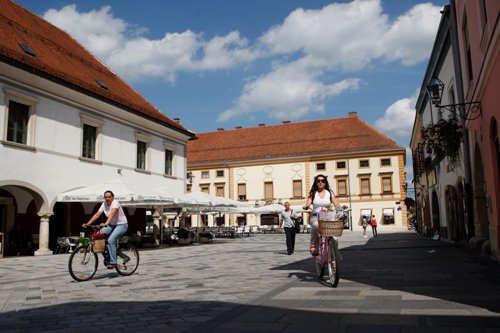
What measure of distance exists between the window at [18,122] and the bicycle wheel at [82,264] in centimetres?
989

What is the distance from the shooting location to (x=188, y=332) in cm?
464

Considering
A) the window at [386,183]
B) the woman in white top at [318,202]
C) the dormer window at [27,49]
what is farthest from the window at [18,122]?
the window at [386,183]

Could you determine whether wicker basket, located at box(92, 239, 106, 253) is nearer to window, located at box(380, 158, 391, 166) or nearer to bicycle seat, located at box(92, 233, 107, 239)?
bicycle seat, located at box(92, 233, 107, 239)

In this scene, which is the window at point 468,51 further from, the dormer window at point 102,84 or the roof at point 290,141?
the roof at point 290,141

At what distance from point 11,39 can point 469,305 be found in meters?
18.1

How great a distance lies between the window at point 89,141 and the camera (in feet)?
68.9

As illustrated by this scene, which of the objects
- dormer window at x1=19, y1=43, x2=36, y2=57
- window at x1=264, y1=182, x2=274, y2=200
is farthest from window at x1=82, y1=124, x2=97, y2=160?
window at x1=264, y1=182, x2=274, y2=200

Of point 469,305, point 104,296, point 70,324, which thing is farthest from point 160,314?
point 469,305

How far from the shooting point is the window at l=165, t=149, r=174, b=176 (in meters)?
27.7

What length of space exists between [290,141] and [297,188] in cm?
660

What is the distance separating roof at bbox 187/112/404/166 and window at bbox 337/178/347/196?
3405mm

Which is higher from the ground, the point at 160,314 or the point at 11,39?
the point at 11,39

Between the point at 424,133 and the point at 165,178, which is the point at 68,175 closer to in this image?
the point at 165,178

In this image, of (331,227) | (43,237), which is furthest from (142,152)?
(331,227)
